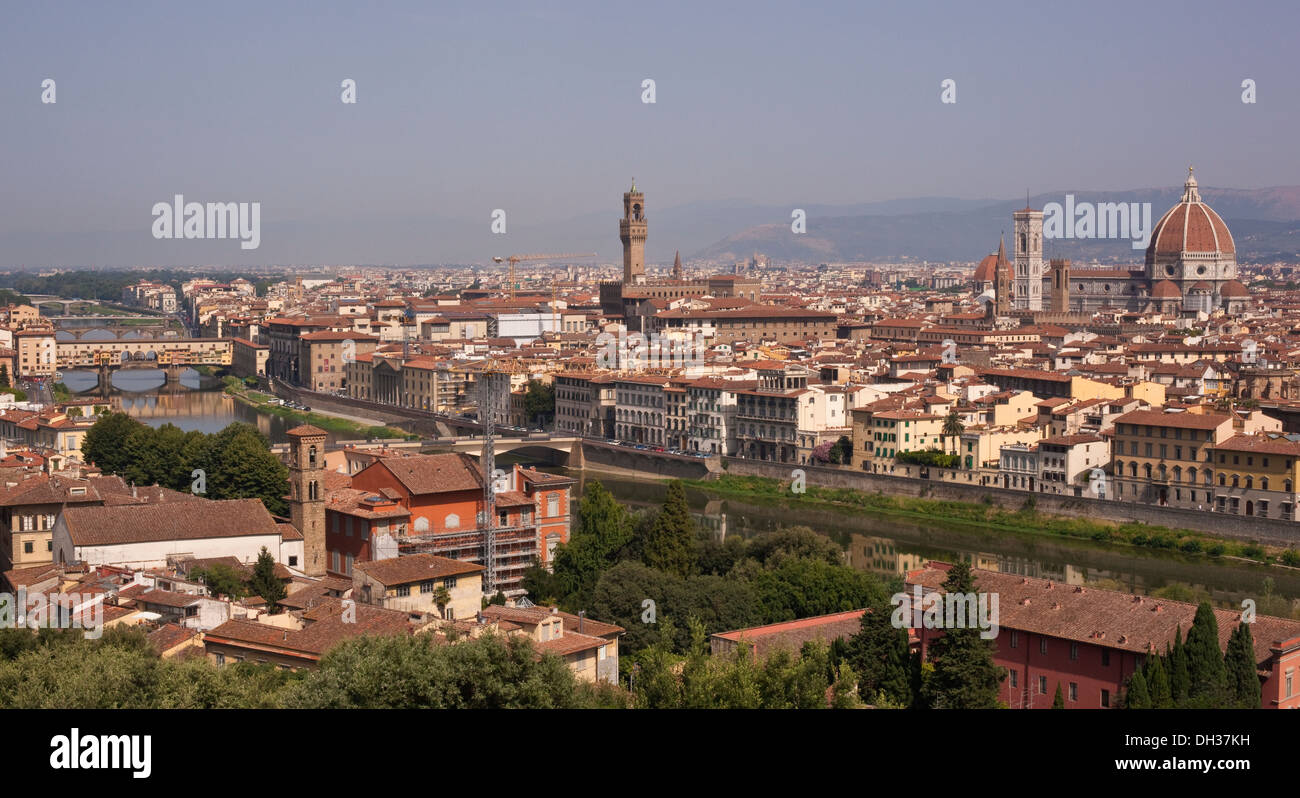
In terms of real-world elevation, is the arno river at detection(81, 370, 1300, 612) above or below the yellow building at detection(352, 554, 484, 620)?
below

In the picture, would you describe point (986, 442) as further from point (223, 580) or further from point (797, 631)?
point (223, 580)

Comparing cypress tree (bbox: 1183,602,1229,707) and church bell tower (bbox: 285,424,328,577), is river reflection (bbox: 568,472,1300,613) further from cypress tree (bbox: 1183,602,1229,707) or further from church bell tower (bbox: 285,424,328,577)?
cypress tree (bbox: 1183,602,1229,707)

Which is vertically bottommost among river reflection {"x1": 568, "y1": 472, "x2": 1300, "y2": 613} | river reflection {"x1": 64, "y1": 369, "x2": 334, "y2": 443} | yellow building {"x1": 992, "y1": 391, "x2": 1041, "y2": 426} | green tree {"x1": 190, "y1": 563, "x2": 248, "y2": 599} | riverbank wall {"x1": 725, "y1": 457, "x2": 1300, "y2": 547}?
river reflection {"x1": 568, "y1": 472, "x2": 1300, "y2": 613}

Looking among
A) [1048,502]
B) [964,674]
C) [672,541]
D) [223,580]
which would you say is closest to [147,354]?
[1048,502]

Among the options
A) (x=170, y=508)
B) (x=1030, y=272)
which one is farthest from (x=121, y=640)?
(x=1030, y=272)

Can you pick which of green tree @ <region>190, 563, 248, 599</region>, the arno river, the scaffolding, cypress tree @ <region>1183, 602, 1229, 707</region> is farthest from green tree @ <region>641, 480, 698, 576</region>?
cypress tree @ <region>1183, 602, 1229, 707</region>
